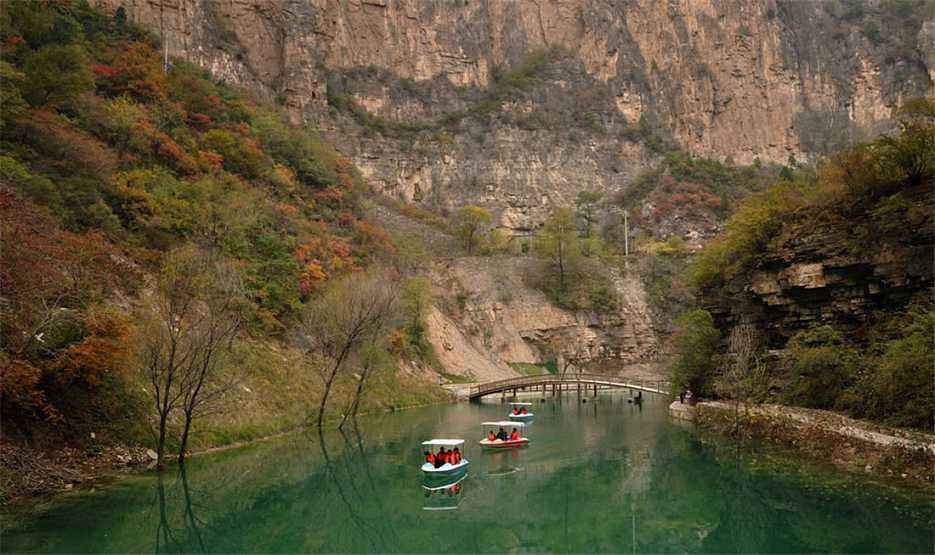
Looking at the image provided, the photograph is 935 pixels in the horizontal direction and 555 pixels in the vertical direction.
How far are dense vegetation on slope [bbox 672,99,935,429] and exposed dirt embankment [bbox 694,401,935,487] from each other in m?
0.84

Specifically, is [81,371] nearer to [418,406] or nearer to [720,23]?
[418,406]

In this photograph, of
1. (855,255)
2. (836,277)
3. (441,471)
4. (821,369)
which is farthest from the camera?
(836,277)

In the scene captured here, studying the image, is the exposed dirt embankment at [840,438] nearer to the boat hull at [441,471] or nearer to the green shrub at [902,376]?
the green shrub at [902,376]

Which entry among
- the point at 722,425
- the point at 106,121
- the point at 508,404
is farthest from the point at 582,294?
the point at 106,121

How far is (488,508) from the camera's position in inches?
791

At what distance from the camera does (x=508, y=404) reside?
181 ft

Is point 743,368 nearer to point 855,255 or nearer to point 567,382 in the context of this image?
point 855,255

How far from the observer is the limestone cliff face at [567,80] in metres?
101

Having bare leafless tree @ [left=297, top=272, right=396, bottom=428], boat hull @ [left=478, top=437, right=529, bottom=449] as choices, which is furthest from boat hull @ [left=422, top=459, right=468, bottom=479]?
bare leafless tree @ [left=297, top=272, right=396, bottom=428]

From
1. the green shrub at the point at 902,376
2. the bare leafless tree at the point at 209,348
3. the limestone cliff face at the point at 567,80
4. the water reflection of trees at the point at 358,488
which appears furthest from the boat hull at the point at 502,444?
the limestone cliff face at the point at 567,80

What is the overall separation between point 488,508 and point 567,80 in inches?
4161

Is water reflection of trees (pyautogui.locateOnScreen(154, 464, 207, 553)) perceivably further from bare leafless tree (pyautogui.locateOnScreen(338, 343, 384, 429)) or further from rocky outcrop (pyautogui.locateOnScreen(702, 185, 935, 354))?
rocky outcrop (pyautogui.locateOnScreen(702, 185, 935, 354))

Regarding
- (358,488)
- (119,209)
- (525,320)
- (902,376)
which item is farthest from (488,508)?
(525,320)

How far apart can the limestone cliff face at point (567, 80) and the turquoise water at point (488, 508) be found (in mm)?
73920
